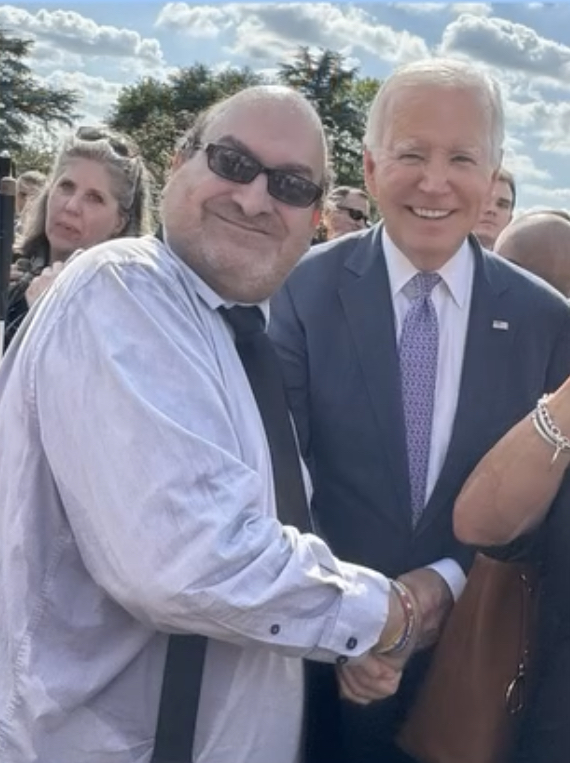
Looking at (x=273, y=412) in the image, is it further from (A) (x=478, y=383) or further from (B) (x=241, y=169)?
(A) (x=478, y=383)

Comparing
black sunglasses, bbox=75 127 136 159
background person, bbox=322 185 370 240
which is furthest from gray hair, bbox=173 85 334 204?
background person, bbox=322 185 370 240

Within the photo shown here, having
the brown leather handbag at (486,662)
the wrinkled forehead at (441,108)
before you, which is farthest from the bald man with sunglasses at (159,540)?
the wrinkled forehead at (441,108)

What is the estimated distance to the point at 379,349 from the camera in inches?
94.2

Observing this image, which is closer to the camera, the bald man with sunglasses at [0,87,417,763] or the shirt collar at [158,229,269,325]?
the bald man with sunglasses at [0,87,417,763]

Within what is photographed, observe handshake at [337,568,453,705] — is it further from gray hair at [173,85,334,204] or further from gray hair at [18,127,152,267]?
gray hair at [18,127,152,267]

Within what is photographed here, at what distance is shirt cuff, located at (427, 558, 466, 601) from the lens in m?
2.08

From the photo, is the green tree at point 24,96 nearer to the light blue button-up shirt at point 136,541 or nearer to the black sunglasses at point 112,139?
the black sunglasses at point 112,139

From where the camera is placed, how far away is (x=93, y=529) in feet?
5.00

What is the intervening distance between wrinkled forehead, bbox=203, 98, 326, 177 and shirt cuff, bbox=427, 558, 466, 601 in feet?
2.62

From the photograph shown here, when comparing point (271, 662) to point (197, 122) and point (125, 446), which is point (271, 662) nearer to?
point (125, 446)

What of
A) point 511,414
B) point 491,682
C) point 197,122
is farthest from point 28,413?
point 511,414

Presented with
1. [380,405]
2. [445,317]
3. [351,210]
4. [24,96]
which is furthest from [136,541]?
[24,96]

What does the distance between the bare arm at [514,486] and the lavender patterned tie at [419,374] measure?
344 millimetres

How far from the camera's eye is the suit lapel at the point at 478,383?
2.30m
